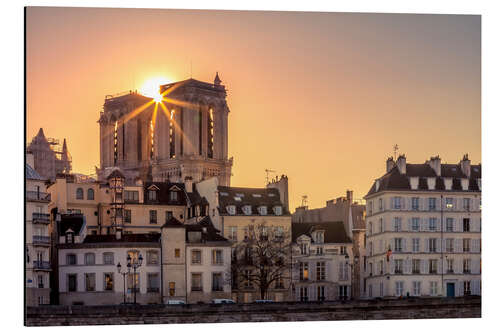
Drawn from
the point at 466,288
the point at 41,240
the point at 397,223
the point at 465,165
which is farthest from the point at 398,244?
the point at 41,240

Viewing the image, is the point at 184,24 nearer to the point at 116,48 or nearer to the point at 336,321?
the point at 116,48

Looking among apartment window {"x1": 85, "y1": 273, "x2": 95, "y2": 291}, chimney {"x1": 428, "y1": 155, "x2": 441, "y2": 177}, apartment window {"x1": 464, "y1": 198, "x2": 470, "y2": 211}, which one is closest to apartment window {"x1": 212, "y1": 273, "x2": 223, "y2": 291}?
apartment window {"x1": 85, "y1": 273, "x2": 95, "y2": 291}

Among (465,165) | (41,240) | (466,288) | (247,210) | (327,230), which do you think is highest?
(465,165)

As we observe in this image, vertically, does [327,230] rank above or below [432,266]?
above

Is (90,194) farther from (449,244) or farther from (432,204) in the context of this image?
(449,244)

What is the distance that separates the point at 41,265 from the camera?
58938 mm

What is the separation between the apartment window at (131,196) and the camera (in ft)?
214

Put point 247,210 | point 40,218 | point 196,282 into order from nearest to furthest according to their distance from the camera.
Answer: point 40,218, point 196,282, point 247,210

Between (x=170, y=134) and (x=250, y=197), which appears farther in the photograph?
(x=170, y=134)

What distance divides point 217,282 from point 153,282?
2.83m

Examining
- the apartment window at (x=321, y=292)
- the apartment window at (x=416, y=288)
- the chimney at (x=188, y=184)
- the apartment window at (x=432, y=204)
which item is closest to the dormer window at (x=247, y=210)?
the chimney at (x=188, y=184)

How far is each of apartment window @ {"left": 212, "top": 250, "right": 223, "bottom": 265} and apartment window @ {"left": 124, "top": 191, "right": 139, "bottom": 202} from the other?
4.98 meters

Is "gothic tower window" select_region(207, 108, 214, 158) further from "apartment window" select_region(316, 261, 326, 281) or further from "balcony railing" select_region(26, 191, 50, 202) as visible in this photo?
"balcony railing" select_region(26, 191, 50, 202)

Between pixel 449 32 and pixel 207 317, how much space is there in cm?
1394
